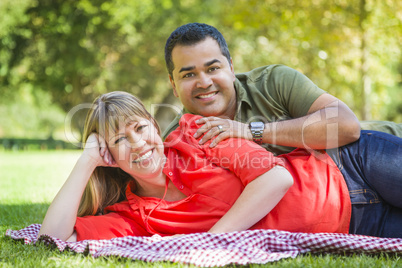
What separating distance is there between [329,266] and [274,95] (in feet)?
6.36

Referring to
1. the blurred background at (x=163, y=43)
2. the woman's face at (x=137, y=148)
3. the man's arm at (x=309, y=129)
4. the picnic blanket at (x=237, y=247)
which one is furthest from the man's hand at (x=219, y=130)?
the blurred background at (x=163, y=43)

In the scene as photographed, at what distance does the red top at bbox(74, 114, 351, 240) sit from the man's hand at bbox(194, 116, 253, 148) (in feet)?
0.16

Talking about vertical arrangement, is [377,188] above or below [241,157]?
below

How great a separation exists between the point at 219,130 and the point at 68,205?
1267 millimetres

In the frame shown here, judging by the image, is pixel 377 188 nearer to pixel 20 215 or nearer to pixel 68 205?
pixel 68 205

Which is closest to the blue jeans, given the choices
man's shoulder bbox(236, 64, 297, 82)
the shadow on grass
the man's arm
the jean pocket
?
the jean pocket

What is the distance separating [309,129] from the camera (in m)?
3.25

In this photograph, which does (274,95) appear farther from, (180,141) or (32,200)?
(32,200)

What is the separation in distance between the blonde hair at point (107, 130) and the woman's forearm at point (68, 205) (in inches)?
10.3

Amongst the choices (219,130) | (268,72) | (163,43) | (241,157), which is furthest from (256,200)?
(163,43)

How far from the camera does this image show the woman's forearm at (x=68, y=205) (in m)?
2.95

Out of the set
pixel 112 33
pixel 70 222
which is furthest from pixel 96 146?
pixel 112 33

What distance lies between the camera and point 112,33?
1878cm

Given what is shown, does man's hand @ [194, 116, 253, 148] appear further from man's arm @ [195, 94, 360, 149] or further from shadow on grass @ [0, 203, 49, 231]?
shadow on grass @ [0, 203, 49, 231]
